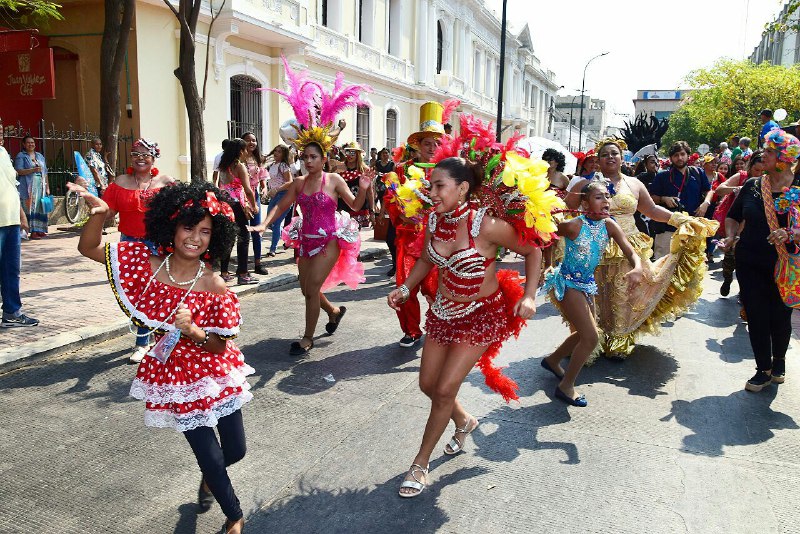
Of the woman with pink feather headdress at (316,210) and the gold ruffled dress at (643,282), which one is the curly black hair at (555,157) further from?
the woman with pink feather headdress at (316,210)

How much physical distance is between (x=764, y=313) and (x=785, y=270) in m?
0.41

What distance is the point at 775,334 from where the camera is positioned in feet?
17.5

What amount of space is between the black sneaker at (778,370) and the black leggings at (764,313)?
11 cm

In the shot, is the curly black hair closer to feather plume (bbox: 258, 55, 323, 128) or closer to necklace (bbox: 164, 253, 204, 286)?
feather plume (bbox: 258, 55, 323, 128)

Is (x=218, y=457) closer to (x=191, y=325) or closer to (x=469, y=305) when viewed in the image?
(x=191, y=325)

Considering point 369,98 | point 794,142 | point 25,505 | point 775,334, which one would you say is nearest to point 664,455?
point 775,334

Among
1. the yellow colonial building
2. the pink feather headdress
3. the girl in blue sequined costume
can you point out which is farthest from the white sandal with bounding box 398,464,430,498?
the yellow colonial building

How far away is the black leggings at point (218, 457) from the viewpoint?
289cm

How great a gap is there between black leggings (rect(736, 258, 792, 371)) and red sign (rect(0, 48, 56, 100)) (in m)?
13.2

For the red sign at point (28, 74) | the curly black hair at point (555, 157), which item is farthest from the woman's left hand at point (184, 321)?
the red sign at point (28, 74)

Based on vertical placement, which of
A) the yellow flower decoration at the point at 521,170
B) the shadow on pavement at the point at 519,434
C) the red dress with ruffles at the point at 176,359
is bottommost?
the shadow on pavement at the point at 519,434

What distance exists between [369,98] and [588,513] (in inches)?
924

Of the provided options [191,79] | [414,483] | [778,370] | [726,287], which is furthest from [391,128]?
[414,483]

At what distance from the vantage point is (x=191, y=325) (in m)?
2.78
